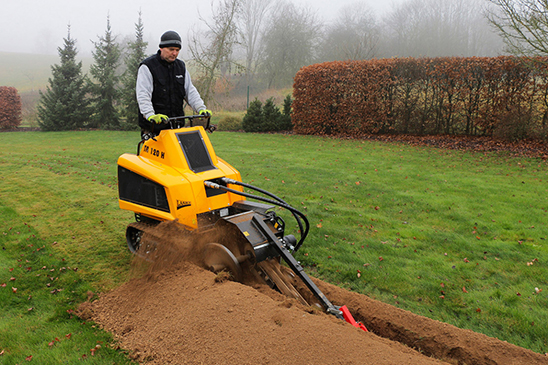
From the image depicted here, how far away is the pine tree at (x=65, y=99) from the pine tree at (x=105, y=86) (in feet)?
1.97

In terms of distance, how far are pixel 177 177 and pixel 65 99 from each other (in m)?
21.0

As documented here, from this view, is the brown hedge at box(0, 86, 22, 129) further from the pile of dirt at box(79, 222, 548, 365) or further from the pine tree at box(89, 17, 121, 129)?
the pile of dirt at box(79, 222, 548, 365)

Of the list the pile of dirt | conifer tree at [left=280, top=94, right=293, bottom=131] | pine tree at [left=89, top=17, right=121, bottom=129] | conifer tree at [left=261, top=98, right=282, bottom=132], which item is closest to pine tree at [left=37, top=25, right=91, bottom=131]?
pine tree at [left=89, top=17, right=121, bottom=129]

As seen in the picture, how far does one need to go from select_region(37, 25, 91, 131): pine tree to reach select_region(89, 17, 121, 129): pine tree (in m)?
0.60

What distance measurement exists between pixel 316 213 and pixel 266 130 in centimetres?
1244

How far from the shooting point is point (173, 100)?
4.76m

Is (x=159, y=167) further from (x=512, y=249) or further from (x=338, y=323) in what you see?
(x=512, y=249)

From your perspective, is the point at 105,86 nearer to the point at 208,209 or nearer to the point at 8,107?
the point at 8,107

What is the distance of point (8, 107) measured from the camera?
74.0ft

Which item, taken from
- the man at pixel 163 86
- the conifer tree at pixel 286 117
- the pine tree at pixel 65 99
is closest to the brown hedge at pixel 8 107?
the pine tree at pixel 65 99

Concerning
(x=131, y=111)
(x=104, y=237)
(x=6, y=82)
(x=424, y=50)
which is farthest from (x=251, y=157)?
(x=6, y=82)

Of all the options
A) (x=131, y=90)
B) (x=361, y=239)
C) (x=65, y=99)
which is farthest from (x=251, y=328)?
(x=65, y=99)

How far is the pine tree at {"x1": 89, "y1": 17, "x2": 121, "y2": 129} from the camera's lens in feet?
72.4

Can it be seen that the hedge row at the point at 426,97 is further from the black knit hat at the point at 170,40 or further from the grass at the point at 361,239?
the black knit hat at the point at 170,40
